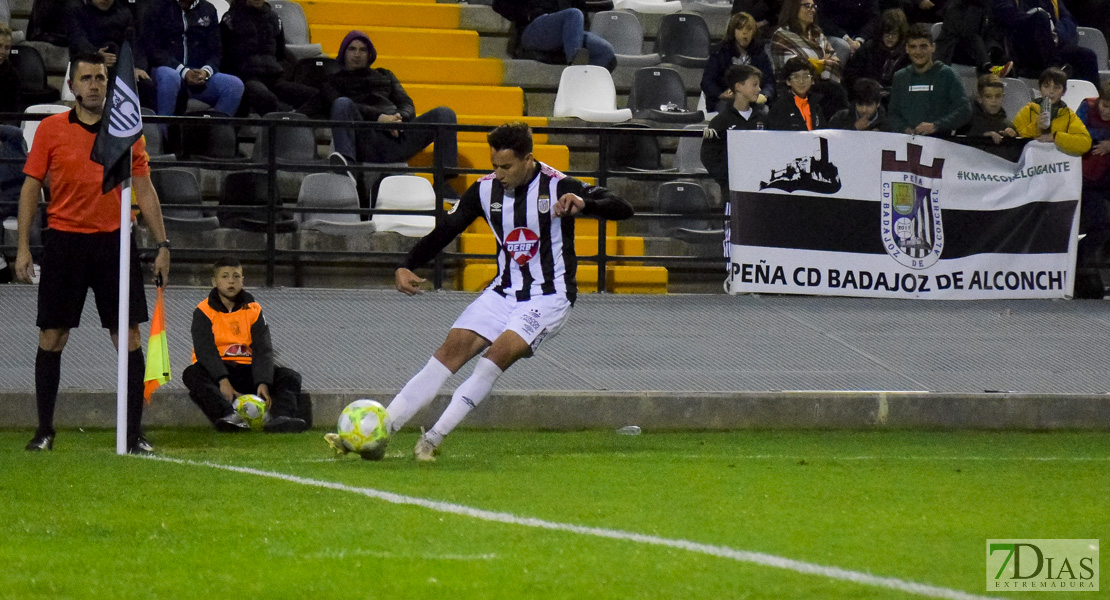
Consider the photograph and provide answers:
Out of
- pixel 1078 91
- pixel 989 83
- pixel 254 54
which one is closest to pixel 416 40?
pixel 254 54

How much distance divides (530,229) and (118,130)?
2247 millimetres

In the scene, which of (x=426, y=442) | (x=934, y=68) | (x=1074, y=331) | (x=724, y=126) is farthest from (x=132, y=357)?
(x=934, y=68)

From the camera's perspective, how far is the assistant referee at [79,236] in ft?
27.7

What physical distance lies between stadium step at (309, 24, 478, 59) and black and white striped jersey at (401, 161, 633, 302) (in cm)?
904

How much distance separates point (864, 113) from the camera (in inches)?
554

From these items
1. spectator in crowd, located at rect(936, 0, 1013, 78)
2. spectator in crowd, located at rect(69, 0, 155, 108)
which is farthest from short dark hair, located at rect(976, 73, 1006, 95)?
spectator in crowd, located at rect(69, 0, 155, 108)

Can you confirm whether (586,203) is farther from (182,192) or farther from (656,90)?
(656,90)

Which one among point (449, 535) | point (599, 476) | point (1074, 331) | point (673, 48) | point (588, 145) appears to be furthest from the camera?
point (673, 48)

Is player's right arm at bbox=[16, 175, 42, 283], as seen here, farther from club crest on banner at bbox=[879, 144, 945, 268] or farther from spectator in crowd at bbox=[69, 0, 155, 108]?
club crest on banner at bbox=[879, 144, 945, 268]

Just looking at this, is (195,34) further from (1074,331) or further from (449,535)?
(449,535)

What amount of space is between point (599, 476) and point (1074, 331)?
648 cm

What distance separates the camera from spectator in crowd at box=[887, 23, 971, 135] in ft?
47.3

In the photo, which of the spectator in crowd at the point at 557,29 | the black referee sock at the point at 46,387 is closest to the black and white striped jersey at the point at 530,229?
the black referee sock at the point at 46,387

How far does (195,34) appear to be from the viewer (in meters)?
15.1
